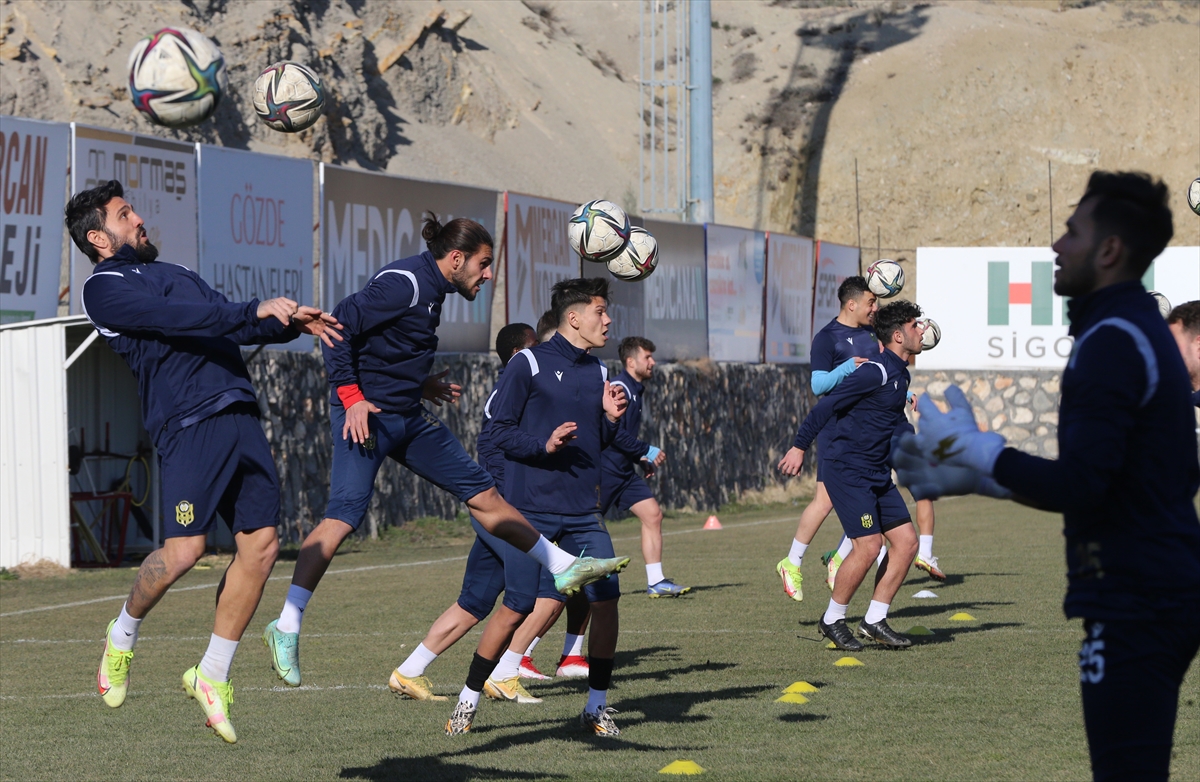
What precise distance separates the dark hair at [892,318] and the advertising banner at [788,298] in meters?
18.8

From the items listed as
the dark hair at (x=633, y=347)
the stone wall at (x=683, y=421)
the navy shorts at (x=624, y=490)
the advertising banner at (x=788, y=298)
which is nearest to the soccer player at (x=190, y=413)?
the dark hair at (x=633, y=347)

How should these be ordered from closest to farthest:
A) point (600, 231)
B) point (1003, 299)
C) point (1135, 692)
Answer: point (1135, 692) → point (600, 231) → point (1003, 299)

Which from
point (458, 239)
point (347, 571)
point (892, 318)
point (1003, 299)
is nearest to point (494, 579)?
point (458, 239)

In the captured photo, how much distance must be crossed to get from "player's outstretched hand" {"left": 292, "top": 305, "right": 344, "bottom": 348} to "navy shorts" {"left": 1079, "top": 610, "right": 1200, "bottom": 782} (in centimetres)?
341

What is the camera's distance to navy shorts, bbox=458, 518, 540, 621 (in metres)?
7.78

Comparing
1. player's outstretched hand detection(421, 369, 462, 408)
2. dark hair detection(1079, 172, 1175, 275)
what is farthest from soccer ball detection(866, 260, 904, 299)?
dark hair detection(1079, 172, 1175, 275)

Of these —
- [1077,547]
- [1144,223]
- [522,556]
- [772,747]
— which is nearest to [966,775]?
[772,747]

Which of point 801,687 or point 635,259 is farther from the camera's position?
point 635,259

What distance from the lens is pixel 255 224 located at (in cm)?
1809

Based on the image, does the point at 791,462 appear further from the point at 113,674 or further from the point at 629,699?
the point at 113,674

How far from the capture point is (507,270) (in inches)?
869

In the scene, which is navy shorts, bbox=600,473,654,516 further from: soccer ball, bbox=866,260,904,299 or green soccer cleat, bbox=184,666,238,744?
green soccer cleat, bbox=184,666,238,744

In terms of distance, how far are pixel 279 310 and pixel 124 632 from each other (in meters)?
1.57

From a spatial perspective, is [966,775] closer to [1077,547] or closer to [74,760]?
[1077,547]
